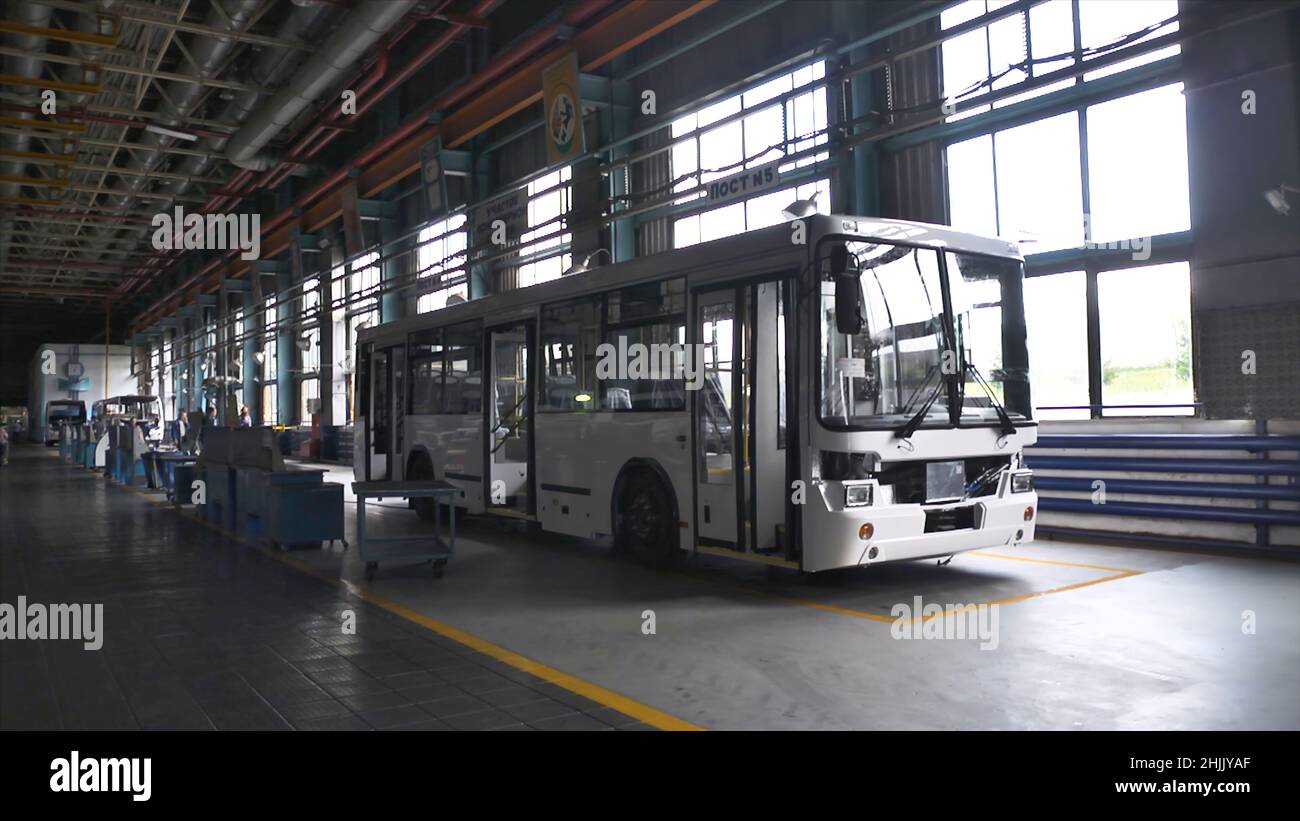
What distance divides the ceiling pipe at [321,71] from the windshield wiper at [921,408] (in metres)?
9.75

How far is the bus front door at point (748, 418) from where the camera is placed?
700 centimetres

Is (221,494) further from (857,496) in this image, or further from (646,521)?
(857,496)

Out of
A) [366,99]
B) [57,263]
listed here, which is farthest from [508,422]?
[57,263]

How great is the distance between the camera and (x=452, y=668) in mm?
5082

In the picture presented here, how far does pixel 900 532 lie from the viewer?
666 cm

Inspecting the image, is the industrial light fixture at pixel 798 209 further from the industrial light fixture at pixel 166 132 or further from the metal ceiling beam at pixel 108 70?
the industrial light fixture at pixel 166 132

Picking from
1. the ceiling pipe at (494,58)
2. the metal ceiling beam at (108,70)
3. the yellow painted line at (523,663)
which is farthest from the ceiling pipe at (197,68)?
the yellow painted line at (523,663)

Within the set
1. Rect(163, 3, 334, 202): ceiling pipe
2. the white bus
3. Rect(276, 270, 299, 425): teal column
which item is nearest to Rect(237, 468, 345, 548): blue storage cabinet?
the white bus

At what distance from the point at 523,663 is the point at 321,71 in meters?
Result: 13.3

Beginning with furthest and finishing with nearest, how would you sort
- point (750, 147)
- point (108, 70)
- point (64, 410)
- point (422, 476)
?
point (64, 410) → point (108, 70) → point (750, 147) → point (422, 476)

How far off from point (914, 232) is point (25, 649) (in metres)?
6.52
